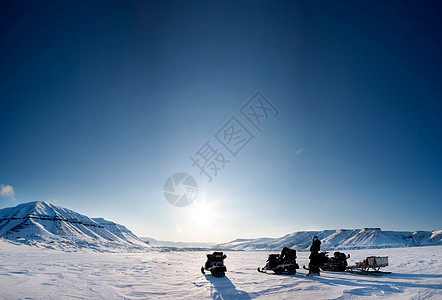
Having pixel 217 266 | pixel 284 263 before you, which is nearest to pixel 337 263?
pixel 284 263

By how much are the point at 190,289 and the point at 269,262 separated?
427 inches

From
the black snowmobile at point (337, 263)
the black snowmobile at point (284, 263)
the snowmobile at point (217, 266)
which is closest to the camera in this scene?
the snowmobile at point (217, 266)

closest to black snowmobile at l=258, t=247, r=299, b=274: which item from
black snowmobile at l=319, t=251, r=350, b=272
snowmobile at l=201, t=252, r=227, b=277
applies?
black snowmobile at l=319, t=251, r=350, b=272

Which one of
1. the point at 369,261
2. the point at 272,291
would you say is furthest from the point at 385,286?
the point at 369,261

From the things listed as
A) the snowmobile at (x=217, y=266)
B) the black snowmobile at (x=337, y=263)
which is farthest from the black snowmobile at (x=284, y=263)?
the snowmobile at (x=217, y=266)

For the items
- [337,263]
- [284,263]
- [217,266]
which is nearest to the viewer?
[217,266]

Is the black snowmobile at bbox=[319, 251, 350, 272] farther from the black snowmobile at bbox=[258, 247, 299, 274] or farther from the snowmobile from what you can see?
the snowmobile

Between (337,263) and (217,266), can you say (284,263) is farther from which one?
(217,266)

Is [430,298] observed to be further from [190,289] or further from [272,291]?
[190,289]

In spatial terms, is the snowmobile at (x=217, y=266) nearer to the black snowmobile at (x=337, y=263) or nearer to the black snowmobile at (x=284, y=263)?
the black snowmobile at (x=284, y=263)

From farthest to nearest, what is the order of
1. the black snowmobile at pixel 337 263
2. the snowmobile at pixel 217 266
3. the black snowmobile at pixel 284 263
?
the black snowmobile at pixel 337 263
the black snowmobile at pixel 284 263
the snowmobile at pixel 217 266

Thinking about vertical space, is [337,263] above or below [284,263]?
below

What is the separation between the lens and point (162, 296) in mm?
12008

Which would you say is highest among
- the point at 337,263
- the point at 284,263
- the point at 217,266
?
the point at 217,266
